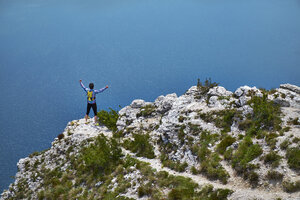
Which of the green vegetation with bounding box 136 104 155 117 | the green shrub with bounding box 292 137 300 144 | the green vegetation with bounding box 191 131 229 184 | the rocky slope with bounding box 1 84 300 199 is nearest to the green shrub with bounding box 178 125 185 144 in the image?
the rocky slope with bounding box 1 84 300 199

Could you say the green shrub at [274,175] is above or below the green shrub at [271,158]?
below

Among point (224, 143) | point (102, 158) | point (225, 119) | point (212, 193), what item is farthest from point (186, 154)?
point (102, 158)

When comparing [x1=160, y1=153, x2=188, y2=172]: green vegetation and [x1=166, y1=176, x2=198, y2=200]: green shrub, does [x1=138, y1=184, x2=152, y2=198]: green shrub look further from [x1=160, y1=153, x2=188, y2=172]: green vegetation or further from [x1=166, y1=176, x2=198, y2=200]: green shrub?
[x1=160, y1=153, x2=188, y2=172]: green vegetation

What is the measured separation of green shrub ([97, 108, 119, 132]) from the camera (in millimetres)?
22859

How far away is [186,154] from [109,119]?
1039 cm

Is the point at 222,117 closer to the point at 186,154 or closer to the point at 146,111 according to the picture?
the point at 186,154

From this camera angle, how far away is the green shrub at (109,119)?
75.0 feet

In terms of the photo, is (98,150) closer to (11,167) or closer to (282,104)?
(282,104)

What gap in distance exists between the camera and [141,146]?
701 inches

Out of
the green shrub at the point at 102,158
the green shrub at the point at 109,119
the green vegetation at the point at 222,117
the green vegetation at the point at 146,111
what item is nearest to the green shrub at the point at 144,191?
the green shrub at the point at 102,158

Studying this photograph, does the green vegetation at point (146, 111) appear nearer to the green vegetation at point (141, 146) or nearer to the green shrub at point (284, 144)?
the green vegetation at point (141, 146)

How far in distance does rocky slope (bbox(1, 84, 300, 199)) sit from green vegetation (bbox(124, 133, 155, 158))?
0.07 metres

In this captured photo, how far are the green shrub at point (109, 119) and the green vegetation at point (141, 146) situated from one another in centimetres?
444

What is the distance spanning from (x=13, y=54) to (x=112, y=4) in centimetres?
4132
